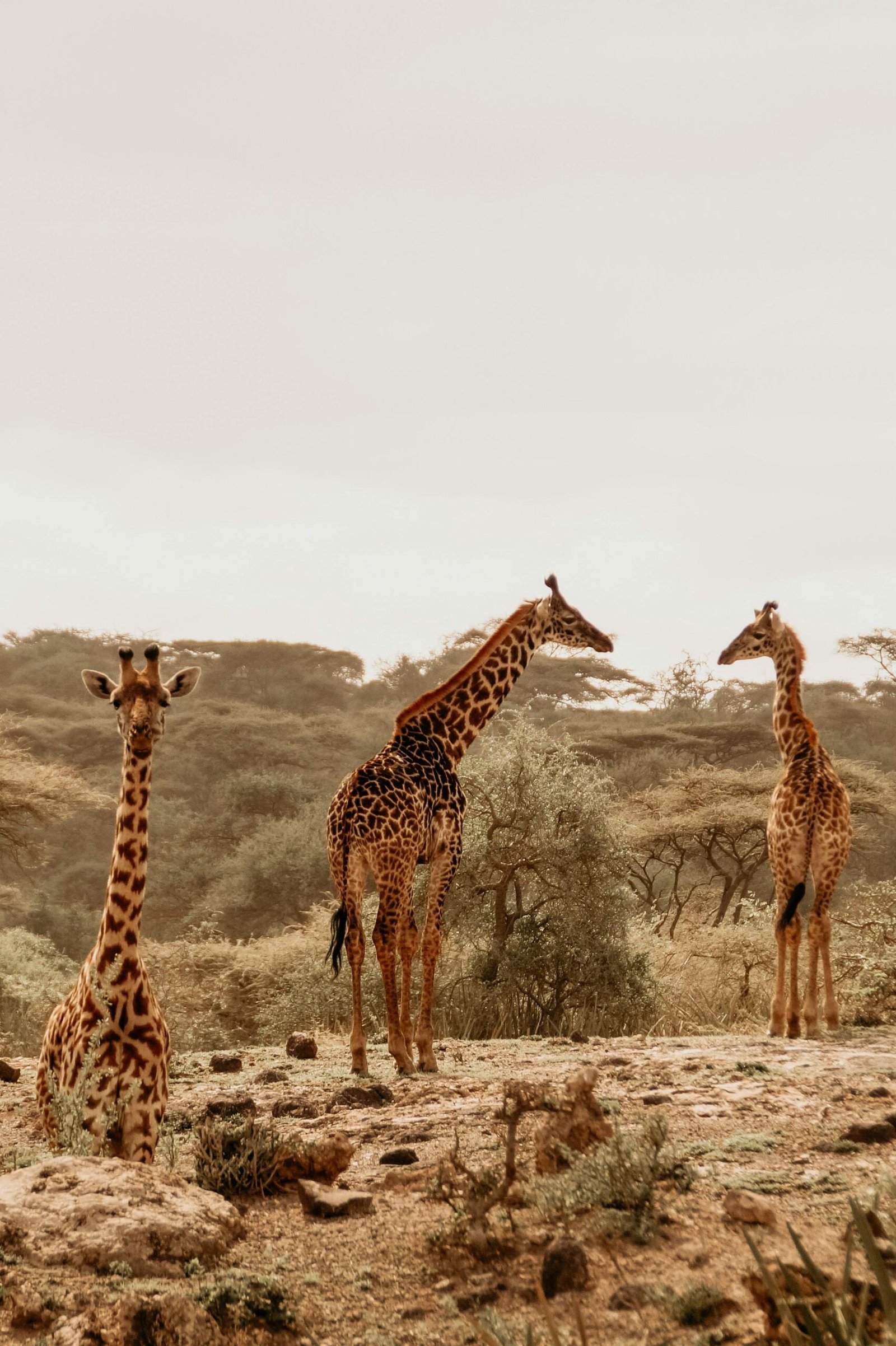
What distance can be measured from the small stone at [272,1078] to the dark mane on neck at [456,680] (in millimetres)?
2466

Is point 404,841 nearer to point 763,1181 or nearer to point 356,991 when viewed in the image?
point 356,991

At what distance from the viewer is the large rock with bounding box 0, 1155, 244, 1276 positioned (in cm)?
464

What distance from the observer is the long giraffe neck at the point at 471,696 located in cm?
1018

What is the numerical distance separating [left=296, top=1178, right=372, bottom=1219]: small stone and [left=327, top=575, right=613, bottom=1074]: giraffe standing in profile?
2.79m

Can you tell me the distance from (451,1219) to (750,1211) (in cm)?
117

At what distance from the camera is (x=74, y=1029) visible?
19.1ft

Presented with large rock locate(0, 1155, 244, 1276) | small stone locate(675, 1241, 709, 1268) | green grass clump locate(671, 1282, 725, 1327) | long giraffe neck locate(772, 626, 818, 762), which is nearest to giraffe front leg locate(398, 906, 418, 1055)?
long giraffe neck locate(772, 626, 818, 762)

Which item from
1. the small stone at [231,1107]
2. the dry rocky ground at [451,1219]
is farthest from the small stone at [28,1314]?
the small stone at [231,1107]

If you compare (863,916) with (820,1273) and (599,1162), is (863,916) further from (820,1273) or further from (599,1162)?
(820,1273)

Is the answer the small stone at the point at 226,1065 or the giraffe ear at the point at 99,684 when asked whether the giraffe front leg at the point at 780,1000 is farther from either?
the giraffe ear at the point at 99,684

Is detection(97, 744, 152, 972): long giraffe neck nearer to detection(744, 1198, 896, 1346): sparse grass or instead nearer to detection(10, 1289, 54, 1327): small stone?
detection(10, 1289, 54, 1327): small stone

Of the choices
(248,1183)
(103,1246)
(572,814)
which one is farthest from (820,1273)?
(572,814)

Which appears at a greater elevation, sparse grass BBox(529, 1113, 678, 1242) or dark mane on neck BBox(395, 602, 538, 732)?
dark mane on neck BBox(395, 602, 538, 732)

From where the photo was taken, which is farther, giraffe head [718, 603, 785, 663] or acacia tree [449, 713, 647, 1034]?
acacia tree [449, 713, 647, 1034]
